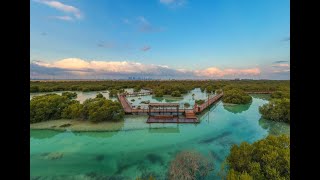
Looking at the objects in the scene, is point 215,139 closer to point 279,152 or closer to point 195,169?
point 195,169

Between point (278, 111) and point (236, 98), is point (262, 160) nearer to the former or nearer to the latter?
point (278, 111)

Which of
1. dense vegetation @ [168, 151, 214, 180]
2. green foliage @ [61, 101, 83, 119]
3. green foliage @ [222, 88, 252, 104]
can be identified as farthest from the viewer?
green foliage @ [222, 88, 252, 104]

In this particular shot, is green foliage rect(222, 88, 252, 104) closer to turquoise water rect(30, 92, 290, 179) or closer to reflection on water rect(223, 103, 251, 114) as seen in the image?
reflection on water rect(223, 103, 251, 114)

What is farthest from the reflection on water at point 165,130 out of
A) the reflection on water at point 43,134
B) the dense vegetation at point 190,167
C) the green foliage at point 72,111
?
the reflection on water at point 43,134

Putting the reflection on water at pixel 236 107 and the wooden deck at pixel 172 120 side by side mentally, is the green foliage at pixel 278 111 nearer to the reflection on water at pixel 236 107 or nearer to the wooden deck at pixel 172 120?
the reflection on water at pixel 236 107

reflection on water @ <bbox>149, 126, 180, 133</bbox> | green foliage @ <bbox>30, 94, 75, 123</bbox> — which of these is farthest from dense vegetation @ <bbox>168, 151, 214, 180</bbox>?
green foliage @ <bbox>30, 94, 75, 123</bbox>

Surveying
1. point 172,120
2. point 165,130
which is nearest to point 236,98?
point 172,120

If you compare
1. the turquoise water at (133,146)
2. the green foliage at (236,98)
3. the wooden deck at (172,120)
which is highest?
the green foliage at (236,98)
